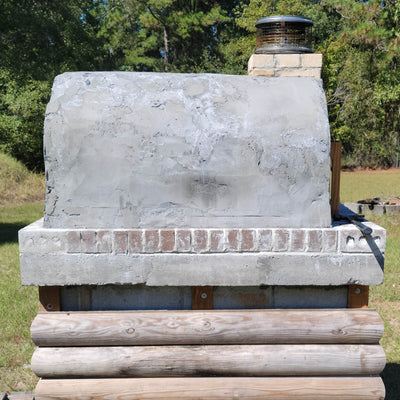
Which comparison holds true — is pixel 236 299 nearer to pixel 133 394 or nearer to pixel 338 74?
pixel 133 394

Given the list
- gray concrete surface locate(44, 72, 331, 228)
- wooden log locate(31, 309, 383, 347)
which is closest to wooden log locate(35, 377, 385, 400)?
wooden log locate(31, 309, 383, 347)

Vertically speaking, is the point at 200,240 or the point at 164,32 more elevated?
the point at 164,32

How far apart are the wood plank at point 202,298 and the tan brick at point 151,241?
14.7 inches

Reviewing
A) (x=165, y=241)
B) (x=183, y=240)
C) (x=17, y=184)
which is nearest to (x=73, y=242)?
(x=165, y=241)

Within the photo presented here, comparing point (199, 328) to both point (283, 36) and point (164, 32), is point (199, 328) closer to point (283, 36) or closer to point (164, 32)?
point (283, 36)

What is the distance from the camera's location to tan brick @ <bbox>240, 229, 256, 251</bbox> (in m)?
2.83

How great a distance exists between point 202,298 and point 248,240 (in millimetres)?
483

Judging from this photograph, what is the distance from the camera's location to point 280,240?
2852 millimetres

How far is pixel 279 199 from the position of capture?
2.94 meters

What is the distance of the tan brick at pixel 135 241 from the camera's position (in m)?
2.82

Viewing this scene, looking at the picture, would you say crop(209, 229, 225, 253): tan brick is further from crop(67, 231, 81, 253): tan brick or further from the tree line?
the tree line

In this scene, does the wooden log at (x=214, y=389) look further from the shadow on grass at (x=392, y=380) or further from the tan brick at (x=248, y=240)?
the shadow on grass at (x=392, y=380)

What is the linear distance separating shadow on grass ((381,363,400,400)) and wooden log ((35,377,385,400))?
134cm

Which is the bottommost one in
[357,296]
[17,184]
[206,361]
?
[17,184]
